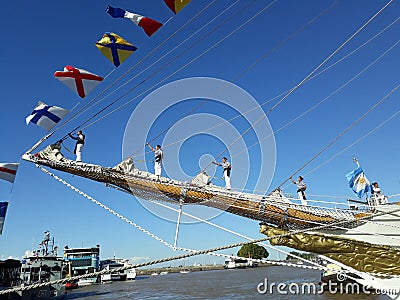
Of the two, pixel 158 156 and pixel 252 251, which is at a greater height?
pixel 252 251

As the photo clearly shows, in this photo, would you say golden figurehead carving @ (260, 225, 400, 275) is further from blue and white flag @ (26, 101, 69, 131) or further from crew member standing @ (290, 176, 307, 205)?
blue and white flag @ (26, 101, 69, 131)

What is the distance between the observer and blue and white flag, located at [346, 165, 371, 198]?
1373 cm

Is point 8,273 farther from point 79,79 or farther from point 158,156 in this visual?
point 79,79

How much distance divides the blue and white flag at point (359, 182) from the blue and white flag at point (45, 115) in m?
10.0

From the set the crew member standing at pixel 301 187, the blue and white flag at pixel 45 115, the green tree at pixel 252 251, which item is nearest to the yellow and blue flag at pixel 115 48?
the blue and white flag at pixel 45 115

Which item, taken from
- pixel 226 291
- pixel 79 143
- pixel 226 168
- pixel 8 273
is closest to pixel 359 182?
pixel 226 168

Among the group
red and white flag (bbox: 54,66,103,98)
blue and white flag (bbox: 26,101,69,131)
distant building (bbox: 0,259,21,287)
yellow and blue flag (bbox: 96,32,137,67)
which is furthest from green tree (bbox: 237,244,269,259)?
yellow and blue flag (bbox: 96,32,137,67)

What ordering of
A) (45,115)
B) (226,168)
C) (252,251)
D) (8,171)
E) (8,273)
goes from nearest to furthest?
(8,171) < (45,115) < (226,168) < (8,273) < (252,251)

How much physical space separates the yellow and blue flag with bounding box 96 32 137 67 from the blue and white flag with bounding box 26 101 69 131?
6.01 feet

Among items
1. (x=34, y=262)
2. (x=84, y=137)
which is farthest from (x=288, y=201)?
(x=34, y=262)

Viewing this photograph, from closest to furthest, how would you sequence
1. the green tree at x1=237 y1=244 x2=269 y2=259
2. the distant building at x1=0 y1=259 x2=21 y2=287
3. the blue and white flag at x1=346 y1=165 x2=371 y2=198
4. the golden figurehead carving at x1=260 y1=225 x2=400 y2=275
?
the golden figurehead carving at x1=260 y1=225 x2=400 y2=275 → the blue and white flag at x1=346 y1=165 x2=371 y2=198 → the distant building at x1=0 y1=259 x2=21 y2=287 → the green tree at x1=237 y1=244 x2=269 y2=259

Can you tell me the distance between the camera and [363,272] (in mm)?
11703

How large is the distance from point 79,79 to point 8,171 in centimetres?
270

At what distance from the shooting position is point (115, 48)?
9289 millimetres
